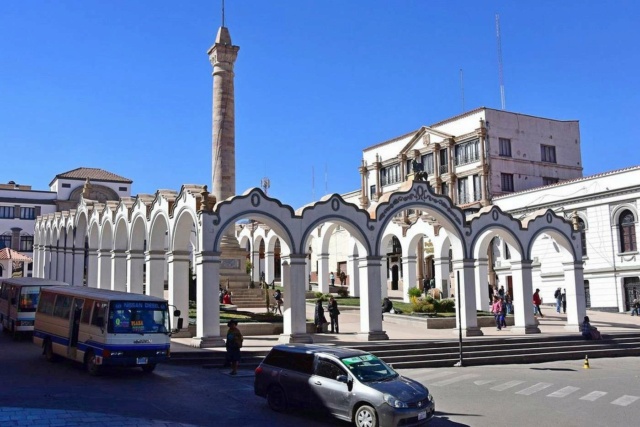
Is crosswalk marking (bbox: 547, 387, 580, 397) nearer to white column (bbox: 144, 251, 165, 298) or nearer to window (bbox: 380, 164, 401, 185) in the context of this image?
white column (bbox: 144, 251, 165, 298)

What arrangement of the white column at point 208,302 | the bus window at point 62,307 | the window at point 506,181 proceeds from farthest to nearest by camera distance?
1. the window at point 506,181
2. the white column at point 208,302
3. the bus window at point 62,307

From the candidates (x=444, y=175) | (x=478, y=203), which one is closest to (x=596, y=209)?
(x=478, y=203)

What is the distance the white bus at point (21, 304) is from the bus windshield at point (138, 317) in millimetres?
9839

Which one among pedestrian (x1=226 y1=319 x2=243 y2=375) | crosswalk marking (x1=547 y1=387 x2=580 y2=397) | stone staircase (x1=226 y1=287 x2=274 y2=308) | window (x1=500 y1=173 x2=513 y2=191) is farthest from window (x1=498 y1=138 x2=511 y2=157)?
pedestrian (x1=226 y1=319 x2=243 y2=375)

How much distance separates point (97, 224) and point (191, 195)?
14084 mm

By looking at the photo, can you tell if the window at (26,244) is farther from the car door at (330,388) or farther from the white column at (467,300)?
the car door at (330,388)

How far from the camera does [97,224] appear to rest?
3478 centimetres

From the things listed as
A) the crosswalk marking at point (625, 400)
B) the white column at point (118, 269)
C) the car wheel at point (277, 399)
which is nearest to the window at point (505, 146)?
the white column at point (118, 269)

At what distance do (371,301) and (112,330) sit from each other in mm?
10817

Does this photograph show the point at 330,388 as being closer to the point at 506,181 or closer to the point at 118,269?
the point at 118,269

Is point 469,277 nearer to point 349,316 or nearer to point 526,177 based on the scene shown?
point 349,316

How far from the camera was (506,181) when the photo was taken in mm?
51594

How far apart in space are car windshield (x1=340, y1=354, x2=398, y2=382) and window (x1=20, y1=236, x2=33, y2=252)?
216ft

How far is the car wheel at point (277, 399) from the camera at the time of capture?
13.1 metres
